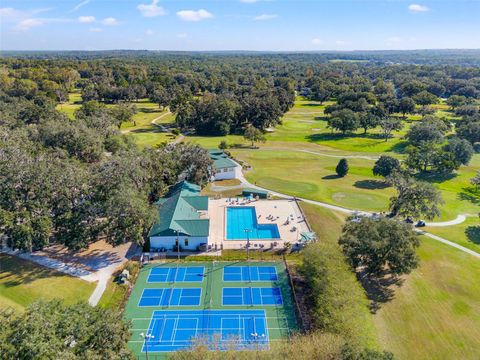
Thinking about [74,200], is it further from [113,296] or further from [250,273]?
[250,273]

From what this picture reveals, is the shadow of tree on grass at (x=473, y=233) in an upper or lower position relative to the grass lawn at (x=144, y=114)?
lower

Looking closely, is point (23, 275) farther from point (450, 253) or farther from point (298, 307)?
point (450, 253)

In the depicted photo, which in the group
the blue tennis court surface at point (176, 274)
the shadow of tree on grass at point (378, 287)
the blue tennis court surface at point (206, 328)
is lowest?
the shadow of tree on grass at point (378, 287)

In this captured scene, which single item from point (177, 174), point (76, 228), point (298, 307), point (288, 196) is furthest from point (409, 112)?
point (76, 228)

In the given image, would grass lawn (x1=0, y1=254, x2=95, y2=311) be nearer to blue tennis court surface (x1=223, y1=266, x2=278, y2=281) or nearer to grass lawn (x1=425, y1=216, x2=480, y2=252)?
blue tennis court surface (x1=223, y1=266, x2=278, y2=281)

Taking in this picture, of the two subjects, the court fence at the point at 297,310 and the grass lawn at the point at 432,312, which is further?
the court fence at the point at 297,310

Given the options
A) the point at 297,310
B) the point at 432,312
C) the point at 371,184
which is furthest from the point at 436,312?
the point at 371,184

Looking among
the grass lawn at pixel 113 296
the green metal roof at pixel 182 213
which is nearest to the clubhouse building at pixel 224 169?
the green metal roof at pixel 182 213

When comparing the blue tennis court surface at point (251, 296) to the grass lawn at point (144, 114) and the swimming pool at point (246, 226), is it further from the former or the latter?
the grass lawn at point (144, 114)
